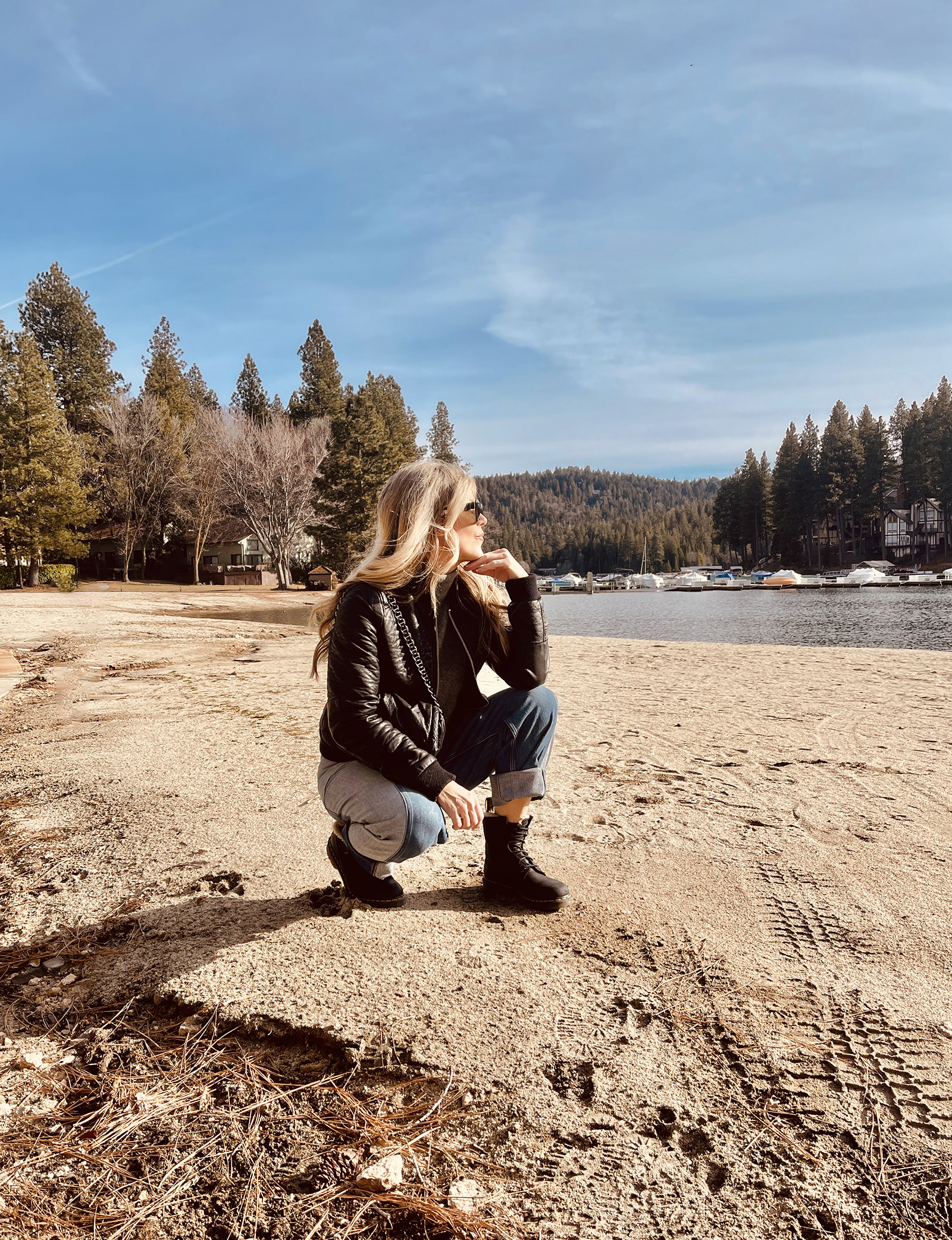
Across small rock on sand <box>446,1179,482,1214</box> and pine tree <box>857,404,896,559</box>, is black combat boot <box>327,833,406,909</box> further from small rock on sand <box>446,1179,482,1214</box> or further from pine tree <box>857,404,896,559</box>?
pine tree <box>857,404,896,559</box>

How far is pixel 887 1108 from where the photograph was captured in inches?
60.9

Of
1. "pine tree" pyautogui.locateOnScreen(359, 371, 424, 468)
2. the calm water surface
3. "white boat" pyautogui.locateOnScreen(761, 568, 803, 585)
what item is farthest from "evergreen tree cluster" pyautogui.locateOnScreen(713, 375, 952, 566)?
"pine tree" pyautogui.locateOnScreen(359, 371, 424, 468)

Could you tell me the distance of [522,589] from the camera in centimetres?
250

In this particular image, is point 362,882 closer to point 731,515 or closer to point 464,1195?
point 464,1195

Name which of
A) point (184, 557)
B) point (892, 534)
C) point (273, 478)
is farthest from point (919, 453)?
point (184, 557)

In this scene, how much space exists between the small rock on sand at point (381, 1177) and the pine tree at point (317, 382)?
55.0 meters

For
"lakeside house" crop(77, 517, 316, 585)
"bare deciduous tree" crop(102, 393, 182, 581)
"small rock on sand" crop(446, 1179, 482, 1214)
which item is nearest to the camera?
"small rock on sand" crop(446, 1179, 482, 1214)

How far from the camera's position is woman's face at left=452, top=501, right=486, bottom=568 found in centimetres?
237

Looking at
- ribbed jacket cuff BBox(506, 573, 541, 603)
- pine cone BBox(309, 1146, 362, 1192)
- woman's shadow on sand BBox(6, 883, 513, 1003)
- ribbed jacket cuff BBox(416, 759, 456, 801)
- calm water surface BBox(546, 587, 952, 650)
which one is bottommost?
calm water surface BBox(546, 587, 952, 650)

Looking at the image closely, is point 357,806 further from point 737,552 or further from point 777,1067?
point 737,552

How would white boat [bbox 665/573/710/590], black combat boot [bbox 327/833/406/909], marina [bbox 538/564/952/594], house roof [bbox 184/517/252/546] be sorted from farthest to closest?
white boat [bbox 665/573/710/590] → marina [bbox 538/564/952/594] → house roof [bbox 184/517/252/546] → black combat boot [bbox 327/833/406/909]

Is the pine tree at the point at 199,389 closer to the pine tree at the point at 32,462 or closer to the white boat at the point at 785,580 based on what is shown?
the pine tree at the point at 32,462

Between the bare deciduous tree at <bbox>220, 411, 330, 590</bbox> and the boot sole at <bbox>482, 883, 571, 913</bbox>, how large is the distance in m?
40.2

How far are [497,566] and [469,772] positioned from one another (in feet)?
2.30
